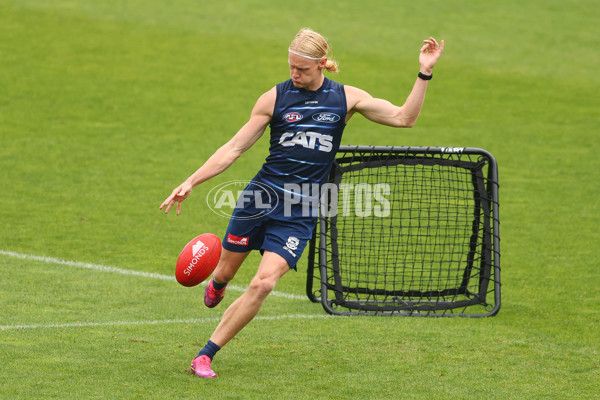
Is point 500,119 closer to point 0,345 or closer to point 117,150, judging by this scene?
point 117,150

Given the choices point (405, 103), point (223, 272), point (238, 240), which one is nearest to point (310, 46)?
point (405, 103)

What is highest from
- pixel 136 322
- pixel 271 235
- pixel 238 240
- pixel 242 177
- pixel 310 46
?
pixel 310 46

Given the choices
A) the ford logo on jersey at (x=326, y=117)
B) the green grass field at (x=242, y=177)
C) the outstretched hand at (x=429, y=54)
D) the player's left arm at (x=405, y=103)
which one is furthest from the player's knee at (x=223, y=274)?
the outstretched hand at (x=429, y=54)

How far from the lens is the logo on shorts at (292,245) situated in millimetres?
6398

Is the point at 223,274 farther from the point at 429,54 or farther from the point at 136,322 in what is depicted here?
the point at 429,54

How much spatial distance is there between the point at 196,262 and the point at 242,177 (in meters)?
7.49

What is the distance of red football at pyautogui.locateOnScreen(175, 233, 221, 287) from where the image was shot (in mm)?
6605

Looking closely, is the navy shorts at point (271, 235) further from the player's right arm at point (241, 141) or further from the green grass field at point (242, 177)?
the green grass field at point (242, 177)

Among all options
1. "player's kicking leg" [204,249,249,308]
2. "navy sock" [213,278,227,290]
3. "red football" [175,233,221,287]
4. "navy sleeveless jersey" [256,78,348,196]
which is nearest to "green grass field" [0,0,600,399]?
"player's kicking leg" [204,249,249,308]

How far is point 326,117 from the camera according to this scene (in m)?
6.50

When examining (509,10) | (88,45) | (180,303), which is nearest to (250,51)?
(88,45)

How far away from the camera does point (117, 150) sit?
50.2ft

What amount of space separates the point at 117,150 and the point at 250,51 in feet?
25.4

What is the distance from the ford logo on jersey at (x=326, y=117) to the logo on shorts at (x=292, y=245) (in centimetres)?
90
